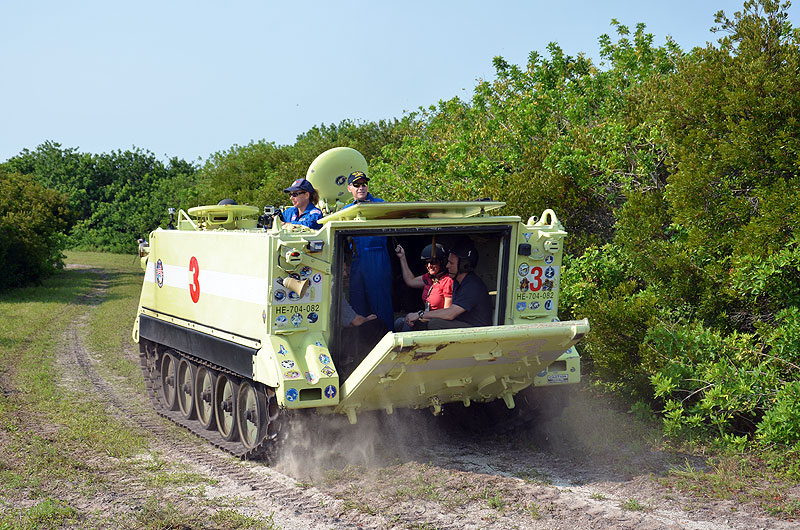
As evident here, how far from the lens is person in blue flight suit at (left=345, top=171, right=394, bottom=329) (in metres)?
8.96

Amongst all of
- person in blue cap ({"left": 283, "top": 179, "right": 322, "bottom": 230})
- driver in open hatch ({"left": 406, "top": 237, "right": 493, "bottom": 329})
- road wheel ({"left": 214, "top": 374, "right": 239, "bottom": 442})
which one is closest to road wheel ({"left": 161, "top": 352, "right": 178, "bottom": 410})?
road wheel ({"left": 214, "top": 374, "right": 239, "bottom": 442})

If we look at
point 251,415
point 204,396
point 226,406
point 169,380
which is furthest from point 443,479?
point 169,380

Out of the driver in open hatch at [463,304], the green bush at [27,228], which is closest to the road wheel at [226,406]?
the driver in open hatch at [463,304]

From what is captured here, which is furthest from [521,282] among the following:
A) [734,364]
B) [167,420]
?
[167,420]

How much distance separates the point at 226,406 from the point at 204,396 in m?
0.65

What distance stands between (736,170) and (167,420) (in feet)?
22.2

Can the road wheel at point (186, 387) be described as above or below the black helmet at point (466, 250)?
below

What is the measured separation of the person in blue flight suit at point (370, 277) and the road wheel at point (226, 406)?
1.46 m

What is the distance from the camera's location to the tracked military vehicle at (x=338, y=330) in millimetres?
7668

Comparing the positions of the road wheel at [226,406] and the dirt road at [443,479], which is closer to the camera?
the dirt road at [443,479]

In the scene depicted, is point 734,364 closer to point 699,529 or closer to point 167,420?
point 699,529

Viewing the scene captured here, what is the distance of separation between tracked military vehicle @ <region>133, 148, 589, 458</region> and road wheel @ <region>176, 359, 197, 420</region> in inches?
15.0

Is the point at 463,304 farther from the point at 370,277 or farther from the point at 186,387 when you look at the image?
the point at 186,387

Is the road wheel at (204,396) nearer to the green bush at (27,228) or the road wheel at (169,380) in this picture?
the road wheel at (169,380)
